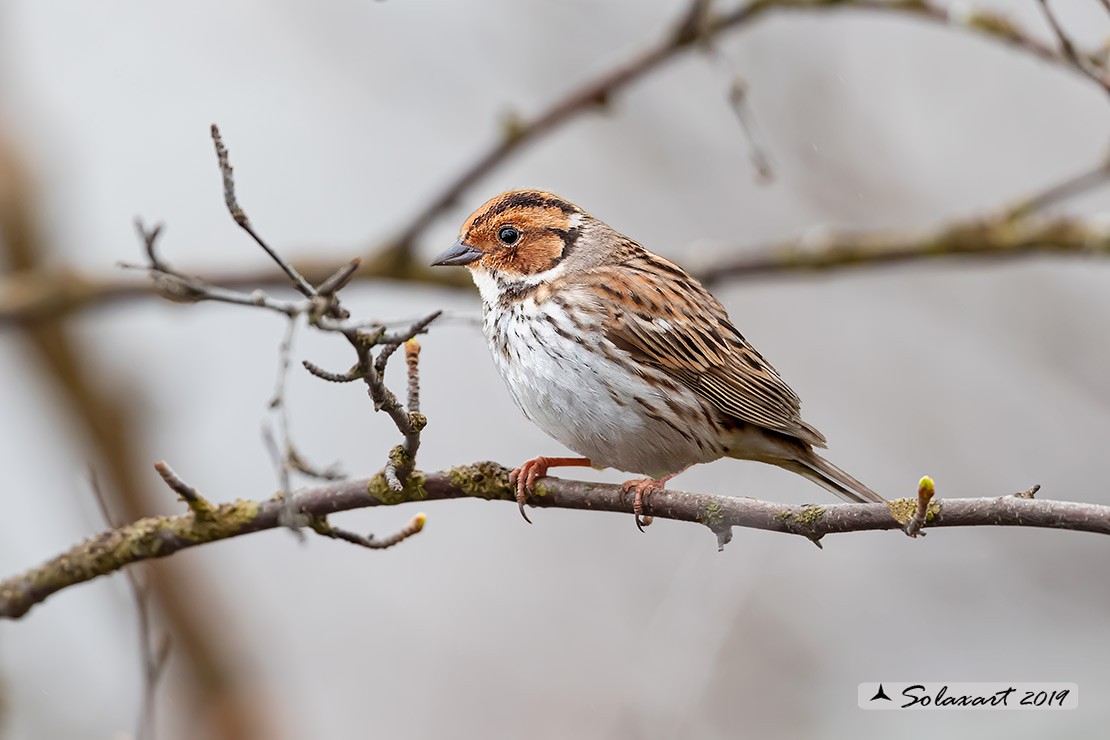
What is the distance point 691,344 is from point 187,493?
2.13 meters

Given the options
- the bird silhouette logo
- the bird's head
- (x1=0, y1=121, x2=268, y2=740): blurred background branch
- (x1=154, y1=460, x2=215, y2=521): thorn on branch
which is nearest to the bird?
the bird's head

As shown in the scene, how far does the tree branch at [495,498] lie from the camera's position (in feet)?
8.76

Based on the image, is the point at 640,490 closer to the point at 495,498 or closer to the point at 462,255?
the point at 495,498

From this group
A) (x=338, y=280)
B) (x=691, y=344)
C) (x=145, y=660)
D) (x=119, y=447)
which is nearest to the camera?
(x=338, y=280)

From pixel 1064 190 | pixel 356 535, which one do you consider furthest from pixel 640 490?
pixel 1064 190

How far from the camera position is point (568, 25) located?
9172 millimetres

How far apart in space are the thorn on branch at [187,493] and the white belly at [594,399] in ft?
4.12

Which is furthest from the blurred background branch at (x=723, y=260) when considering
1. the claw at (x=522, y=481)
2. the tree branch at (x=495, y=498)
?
the claw at (x=522, y=481)

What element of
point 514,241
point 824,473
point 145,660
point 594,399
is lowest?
point 145,660

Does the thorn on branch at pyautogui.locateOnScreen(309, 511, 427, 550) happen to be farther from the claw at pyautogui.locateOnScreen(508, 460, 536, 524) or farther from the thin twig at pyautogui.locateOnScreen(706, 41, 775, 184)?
the thin twig at pyautogui.locateOnScreen(706, 41, 775, 184)

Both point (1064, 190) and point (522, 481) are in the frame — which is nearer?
point (522, 481)

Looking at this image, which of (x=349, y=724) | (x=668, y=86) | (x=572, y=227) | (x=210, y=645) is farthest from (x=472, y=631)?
(x=572, y=227)

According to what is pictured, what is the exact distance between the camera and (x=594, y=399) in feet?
13.8

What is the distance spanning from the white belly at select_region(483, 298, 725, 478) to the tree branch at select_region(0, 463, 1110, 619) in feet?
2.01
